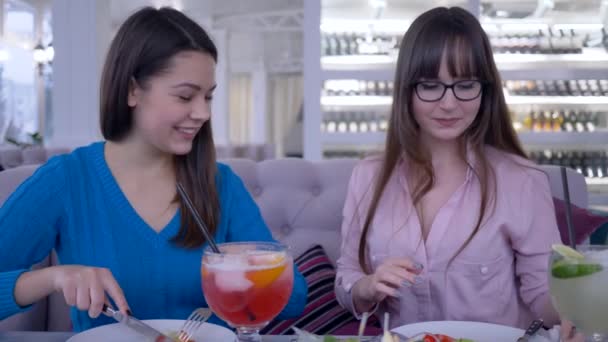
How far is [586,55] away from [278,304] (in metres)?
5.81

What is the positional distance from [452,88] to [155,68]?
2.16ft

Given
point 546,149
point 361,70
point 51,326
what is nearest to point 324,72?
point 361,70

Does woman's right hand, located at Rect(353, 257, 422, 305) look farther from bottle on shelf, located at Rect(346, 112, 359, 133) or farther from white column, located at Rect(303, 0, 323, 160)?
bottle on shelf, located at Rect(346, 112, 359, 133)

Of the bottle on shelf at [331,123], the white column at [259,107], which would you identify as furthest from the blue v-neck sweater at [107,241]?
the white column at [259,107]

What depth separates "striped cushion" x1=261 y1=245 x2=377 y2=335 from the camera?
69.7 inches

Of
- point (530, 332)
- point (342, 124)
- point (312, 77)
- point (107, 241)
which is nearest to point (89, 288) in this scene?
Answer: point (107, 241)

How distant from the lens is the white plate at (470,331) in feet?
3.12

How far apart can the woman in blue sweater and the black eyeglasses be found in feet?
1.59

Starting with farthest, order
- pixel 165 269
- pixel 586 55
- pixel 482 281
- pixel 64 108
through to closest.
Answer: pixel 586 55, pixel 64 108, pixel 482 281, pixel 165 269

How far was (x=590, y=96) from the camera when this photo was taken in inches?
230

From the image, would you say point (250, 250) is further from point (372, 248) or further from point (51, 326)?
point (51, 326)

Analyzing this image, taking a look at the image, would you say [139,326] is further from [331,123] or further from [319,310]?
[331,123]

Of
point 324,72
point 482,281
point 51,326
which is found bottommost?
point 51,326

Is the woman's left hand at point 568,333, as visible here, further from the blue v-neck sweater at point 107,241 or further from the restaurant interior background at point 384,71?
the restaurant interior background at point 384,71
